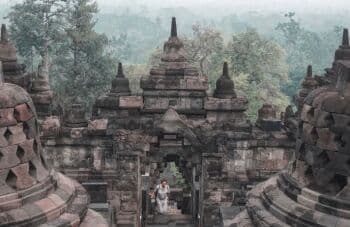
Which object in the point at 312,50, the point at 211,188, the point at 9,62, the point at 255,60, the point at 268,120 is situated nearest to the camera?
the point at 211,188

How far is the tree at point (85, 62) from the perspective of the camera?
36.8 metres

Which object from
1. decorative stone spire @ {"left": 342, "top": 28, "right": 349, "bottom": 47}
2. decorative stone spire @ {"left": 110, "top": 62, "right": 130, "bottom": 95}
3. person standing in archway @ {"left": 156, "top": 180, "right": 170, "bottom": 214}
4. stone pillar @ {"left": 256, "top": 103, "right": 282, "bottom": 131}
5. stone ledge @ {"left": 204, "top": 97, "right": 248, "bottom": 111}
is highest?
decorative stone spire @ {"left": 342, "top": 28, "right": 349, "bottom": 47}

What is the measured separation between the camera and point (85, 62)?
3806 cm

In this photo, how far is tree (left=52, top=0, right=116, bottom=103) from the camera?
36.8 meters

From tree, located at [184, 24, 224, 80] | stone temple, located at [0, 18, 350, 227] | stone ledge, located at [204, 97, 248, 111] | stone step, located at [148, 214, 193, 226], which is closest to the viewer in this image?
stone temple, located at [0, 18, 350, 227]

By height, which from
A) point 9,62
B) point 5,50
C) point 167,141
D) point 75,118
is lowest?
point 167,141

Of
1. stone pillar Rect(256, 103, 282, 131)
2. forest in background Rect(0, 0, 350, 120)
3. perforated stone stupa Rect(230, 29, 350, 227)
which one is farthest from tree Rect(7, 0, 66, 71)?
perforated stone stupa Rect(230, 29, 350, 227)

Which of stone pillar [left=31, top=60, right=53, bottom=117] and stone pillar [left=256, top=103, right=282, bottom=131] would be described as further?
stone pillar [left=31, top=60, right=53, bottom=117]

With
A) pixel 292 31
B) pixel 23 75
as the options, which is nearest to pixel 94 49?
pixel 23 75

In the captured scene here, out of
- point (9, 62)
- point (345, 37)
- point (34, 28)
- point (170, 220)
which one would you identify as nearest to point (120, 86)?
point (9, 62)

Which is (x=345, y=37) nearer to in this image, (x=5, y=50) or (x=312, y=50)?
(x=5, y=50)

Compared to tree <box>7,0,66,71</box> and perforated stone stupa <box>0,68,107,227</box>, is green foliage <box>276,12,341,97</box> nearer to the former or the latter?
tree <box>7,0,66,71</box>

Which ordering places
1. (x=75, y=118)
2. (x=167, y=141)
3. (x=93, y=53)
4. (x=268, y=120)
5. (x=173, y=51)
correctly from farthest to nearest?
(x=93, y=53) → (x=173, y=51) → (x=268, y=120) → (x=75, y=118) → (x=167, y=141)

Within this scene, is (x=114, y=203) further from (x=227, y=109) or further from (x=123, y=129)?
(x=227, y=109)
